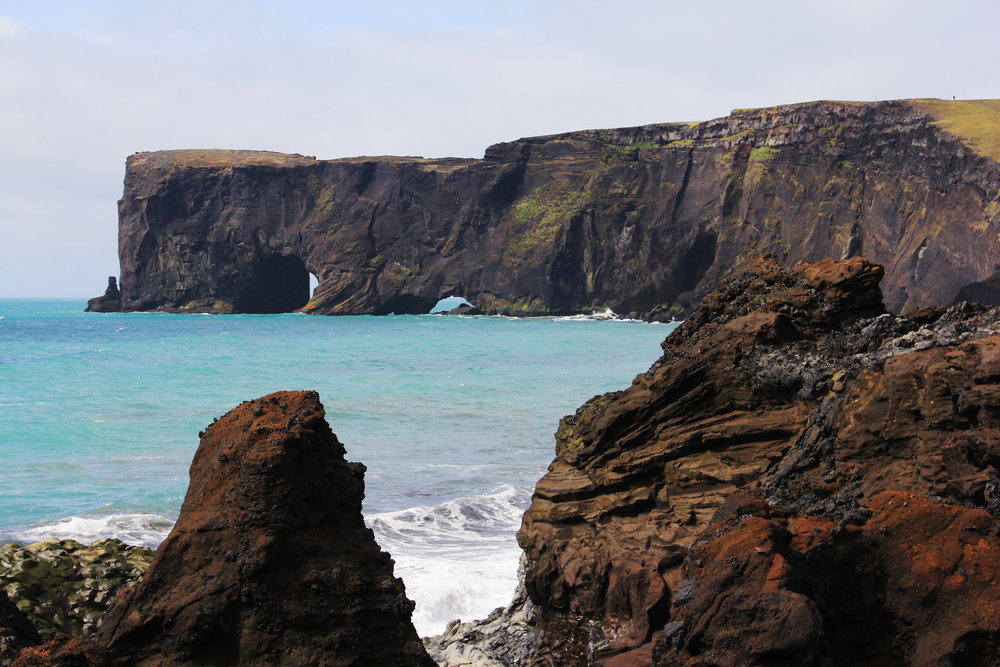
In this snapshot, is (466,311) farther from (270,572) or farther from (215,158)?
(270,572)

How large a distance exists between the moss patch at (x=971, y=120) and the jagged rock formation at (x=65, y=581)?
78.3 m

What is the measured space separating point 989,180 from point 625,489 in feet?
248

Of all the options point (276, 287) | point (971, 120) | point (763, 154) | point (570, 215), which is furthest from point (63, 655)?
point (276, 287)

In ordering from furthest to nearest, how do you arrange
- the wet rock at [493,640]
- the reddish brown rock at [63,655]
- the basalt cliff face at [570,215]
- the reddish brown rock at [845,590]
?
the basalt cliff face at [570,215] → the wet rock at [493,640] → the reddish brown rock at [845,590] → the reddish brown rock at [63,655]

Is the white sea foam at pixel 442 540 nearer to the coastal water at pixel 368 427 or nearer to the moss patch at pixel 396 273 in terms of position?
the coastal water at pixel 368 427

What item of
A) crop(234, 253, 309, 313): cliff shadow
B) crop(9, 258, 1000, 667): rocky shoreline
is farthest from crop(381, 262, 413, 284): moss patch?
crop(9, 258, 1000, 667): rocky shoreline

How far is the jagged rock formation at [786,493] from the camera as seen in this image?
4.98 metres

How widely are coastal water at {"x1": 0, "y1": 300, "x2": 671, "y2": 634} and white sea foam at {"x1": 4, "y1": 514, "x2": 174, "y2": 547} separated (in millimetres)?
47

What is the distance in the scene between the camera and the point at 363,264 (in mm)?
114500

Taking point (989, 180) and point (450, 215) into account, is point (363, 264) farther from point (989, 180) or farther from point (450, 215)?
point (989, 180)

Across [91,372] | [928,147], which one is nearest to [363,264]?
[928,147]

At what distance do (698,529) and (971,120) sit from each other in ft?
272

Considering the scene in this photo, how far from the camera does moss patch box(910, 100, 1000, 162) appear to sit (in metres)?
75.2

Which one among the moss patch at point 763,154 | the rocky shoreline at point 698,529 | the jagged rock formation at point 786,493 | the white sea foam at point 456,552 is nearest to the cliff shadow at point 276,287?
the moss patch at point 763,154
